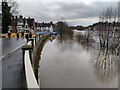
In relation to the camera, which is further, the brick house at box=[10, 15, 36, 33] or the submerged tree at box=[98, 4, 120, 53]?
the brick house at box=[10, 15, 36, 33]

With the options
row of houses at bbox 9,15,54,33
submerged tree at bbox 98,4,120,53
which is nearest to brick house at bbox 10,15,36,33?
row of houses at bbox 9,15,54,33

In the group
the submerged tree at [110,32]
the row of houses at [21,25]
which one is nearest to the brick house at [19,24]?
the row of houses at [21,25]

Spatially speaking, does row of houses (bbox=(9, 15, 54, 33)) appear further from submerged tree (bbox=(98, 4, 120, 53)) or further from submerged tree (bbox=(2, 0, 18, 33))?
submerged tree (bbox=(98, 4, 120, 53))

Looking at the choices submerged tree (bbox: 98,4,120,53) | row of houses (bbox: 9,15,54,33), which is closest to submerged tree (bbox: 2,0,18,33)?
row of houses (bbox: 9,15,54,33)

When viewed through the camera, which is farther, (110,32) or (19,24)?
(19,24)

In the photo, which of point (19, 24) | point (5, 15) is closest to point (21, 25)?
→ point (19, 24)

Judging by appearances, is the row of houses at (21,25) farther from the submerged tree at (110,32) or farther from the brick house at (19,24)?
the submerged tree at (110,32)

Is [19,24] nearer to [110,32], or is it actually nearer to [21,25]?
[21,25]

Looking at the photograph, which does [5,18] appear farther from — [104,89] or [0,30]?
[104,89]

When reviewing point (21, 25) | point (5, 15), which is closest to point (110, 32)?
point (5, 15)

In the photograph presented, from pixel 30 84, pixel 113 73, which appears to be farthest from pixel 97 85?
pixel 30 84

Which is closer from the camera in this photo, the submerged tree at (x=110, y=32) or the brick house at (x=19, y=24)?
the submerged tree at (x=110, y=32)

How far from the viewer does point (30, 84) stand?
162 inches

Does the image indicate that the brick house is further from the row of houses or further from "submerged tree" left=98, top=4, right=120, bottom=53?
"submerged tree" left=98, top=4, right=120, bottom=53
